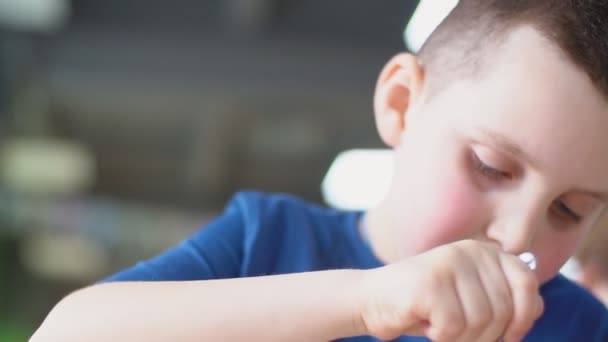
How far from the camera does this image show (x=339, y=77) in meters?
3.45

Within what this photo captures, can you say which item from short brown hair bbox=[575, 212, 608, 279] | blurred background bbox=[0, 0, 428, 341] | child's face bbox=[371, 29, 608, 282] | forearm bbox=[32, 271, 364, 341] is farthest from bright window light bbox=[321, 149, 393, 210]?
forearm bbox=[32, 271, 364, 341]

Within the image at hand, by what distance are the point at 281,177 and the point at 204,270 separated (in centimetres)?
409

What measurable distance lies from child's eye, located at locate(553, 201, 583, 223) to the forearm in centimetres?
18

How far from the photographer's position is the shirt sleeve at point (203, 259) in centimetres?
62

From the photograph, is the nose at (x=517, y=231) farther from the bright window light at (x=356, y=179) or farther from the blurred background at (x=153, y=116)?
the bright window light at (x=356, y=179)

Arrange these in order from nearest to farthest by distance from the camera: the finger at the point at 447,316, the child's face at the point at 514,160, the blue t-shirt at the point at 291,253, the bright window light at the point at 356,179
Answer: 1. the finger at the point at 447,316
2. the child's face at the point at 514,160
3. the blue t-shirt at the point at 291,253
4. the bright window light at the point at 356,179

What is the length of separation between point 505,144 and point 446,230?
7 cm

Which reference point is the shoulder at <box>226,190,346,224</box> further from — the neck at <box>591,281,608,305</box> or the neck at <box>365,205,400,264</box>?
the neck at <box>591,281,608,305</box>

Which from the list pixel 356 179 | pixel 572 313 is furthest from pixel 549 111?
pixel 356 179

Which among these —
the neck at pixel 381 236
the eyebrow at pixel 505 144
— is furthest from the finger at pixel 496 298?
the neck at pixel 381 236

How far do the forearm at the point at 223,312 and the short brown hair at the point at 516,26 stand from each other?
0.70ft

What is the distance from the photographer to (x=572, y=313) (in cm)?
70

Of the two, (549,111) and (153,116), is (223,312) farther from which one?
(153,116)

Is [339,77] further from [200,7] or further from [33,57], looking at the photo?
[33,57]
